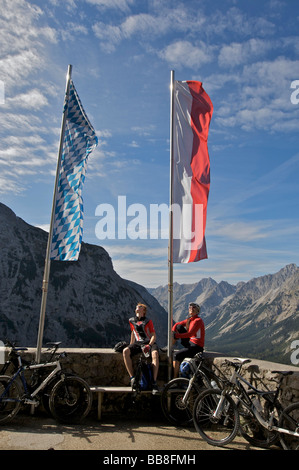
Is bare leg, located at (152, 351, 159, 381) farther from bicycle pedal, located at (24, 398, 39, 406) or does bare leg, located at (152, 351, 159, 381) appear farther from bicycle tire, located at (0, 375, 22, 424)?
bicycle tire, located at (0, 375, 22, 424)

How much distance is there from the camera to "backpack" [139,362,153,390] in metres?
7.18

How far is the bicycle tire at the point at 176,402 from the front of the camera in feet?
23.2

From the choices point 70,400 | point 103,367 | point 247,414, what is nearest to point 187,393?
point 247,414

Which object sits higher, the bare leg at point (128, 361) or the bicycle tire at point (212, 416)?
the bare leg at point (128, 361)

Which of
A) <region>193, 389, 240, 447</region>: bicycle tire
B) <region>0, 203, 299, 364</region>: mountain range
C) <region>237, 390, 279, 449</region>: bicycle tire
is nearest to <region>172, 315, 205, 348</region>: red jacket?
<region>193, 389, 240, 447</region>: bicycle tire

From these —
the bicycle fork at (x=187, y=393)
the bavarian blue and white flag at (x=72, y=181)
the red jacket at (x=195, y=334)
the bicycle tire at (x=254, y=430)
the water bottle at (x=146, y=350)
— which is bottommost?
the bicycle tire at (x=254, y=430)

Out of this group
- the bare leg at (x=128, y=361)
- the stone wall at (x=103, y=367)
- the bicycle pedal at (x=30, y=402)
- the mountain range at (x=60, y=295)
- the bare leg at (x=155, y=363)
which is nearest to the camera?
the bicycle pedal at (x=30, y=402)

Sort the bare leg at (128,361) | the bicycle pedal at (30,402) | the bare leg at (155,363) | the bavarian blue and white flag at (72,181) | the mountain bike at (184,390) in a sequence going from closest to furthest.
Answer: the bicycle pedal at (30,402) < the mountain bike at (184,390) < the bare leg at (155,363) < the bare leg at (128,361) < the bavarian blue and white flag at (72,181)

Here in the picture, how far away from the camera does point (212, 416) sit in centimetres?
619

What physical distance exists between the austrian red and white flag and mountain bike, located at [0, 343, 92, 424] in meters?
3.42

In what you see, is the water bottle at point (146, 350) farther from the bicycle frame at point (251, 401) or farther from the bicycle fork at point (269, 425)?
the bicycle fork at point (269, 425)

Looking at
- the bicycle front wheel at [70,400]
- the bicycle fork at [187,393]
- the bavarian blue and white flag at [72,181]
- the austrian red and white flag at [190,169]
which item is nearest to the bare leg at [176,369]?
the bicycle fork at [187,393]

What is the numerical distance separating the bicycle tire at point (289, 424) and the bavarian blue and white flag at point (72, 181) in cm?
518

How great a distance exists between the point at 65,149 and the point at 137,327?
470 centimetres
